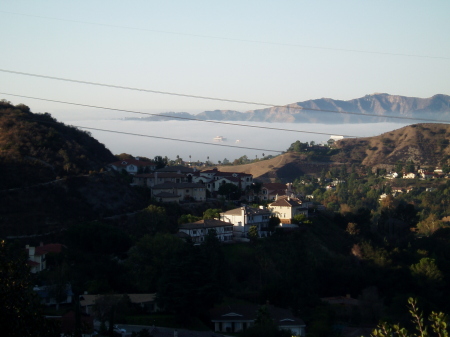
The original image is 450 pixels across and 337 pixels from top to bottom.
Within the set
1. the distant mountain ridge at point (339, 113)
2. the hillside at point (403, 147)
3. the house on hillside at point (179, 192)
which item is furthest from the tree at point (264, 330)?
the distant mountain ridge at point (339, 113)

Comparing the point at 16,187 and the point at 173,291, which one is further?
the point at 16,187

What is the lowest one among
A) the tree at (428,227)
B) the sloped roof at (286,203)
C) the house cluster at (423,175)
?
the tree at (428,227)

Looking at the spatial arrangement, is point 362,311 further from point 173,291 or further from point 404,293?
point 173,291

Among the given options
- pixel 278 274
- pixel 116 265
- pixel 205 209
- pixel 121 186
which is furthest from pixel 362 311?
pixel 121 186

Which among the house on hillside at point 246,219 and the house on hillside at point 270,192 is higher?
the house on hillside at point 270,192

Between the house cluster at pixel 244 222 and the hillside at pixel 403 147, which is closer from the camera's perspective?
the house cluster at pixel 244 222

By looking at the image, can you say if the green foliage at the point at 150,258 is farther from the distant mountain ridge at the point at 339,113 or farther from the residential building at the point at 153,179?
the distant mountain ridge at the point at 339,113
